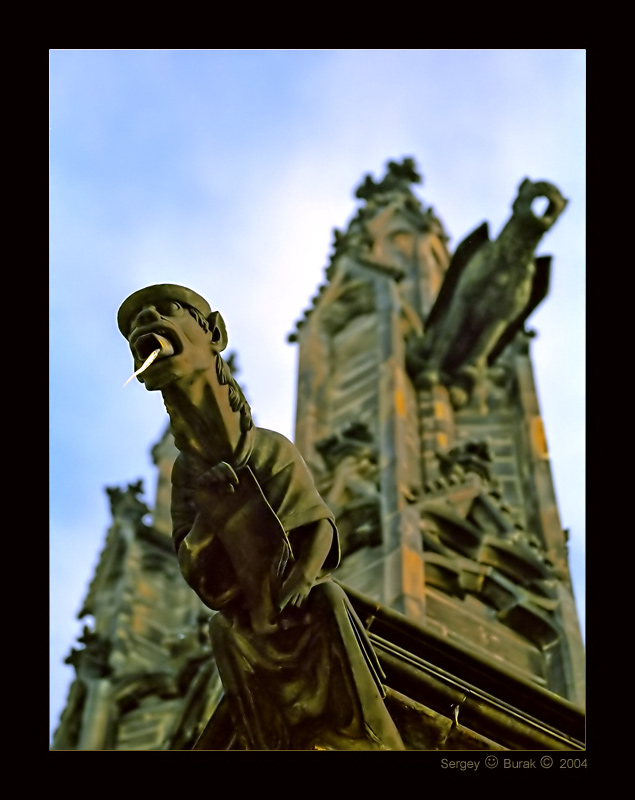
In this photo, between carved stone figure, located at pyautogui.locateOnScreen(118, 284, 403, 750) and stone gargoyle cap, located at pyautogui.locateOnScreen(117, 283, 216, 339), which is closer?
stone gargoyle cap, located at pyautogui.locateOnScreen(117, 283, 216, 339)

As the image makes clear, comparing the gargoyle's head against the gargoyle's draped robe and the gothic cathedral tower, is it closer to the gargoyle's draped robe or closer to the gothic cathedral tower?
the gargoyle's draped robe

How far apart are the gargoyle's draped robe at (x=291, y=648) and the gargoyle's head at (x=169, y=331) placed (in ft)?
1.29

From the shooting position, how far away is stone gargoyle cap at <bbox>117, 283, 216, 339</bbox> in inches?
238

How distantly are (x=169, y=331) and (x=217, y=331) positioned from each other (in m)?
0.26

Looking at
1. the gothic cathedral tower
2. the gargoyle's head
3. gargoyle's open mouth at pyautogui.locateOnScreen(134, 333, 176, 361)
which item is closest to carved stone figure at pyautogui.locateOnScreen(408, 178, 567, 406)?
the gothic cathedral tower

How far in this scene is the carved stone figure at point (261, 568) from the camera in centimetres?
616

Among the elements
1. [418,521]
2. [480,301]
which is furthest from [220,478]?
[480,301]

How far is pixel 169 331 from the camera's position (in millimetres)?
5980

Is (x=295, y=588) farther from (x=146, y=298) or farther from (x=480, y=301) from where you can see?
(x=480, y=301)
